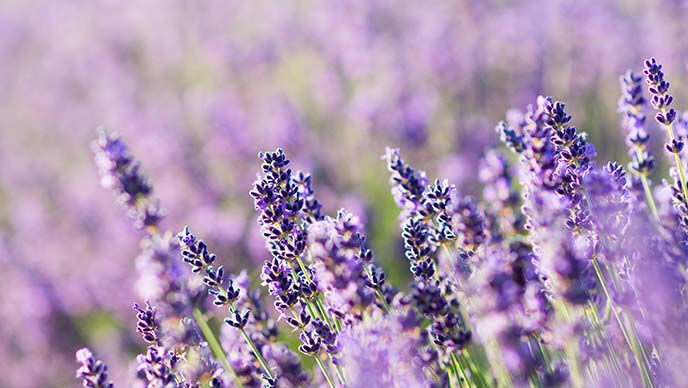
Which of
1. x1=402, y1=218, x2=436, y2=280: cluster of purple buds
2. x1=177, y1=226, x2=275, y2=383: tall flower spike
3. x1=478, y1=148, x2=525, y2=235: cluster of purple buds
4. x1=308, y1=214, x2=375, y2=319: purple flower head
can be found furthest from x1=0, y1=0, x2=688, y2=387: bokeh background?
x1=308, y1=214, x2=375, y2=319: purple flower head

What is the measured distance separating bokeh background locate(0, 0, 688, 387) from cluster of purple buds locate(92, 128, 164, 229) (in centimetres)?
275

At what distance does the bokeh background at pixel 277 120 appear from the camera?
6.25m

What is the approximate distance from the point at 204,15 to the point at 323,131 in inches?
229

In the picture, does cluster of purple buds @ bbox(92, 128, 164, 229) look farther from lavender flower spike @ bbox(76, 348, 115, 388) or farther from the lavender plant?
lavender flower spike @ bbox(76, 348, 115, 388)

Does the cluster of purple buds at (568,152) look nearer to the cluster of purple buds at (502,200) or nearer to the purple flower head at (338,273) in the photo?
the cluster of purple buds at (502,200)

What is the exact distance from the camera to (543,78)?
7469 mm

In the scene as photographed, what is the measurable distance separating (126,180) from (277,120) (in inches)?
195

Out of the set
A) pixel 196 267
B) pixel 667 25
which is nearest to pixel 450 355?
pixel 196 267

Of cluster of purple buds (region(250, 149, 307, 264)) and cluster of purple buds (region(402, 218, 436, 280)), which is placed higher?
cluster of purple buds (region(250, 149, 307, 264))

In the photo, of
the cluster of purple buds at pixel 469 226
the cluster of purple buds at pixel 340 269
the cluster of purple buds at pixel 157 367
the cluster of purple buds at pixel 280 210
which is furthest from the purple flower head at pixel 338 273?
the cluster of purple buds at pixel 157 367

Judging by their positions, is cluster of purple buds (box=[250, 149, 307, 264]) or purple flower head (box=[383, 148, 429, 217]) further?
purple flower head (box=[383, 148, 429, 217])

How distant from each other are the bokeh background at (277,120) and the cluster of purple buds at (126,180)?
108 inches

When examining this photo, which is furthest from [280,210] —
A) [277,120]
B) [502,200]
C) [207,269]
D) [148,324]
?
[277,120]

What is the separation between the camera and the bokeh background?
20.5ft
